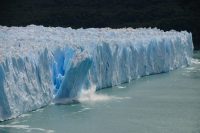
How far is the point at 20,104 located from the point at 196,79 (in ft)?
17.0

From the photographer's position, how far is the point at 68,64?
7781 millimetres

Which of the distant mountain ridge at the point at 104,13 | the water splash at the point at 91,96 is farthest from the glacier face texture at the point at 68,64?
the distant mountain ridge at the point at 104,13

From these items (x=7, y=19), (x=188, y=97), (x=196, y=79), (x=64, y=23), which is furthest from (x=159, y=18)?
(x=188, y=97)

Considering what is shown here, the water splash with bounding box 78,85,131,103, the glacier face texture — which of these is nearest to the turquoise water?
the water splash with bounding box 78,85,131,103

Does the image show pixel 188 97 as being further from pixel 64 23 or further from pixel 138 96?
pixel 64 23

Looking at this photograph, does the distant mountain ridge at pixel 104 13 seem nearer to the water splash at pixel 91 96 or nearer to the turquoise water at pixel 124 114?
the turquoise water at pixel 124 114

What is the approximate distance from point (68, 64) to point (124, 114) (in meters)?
1.25

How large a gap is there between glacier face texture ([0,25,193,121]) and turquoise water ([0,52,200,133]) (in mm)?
216

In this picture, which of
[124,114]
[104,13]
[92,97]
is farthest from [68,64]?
[104,13]

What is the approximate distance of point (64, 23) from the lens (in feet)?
79.8

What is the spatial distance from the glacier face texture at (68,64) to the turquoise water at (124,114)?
0.71 feet

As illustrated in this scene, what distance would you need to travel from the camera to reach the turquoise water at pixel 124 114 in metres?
6.28

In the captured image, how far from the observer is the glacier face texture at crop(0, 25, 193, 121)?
21.4 feet

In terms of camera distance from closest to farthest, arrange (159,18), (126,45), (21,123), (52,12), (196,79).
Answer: (21,123)
(126,45)
(196,79)
(159,18)
(52,12)
